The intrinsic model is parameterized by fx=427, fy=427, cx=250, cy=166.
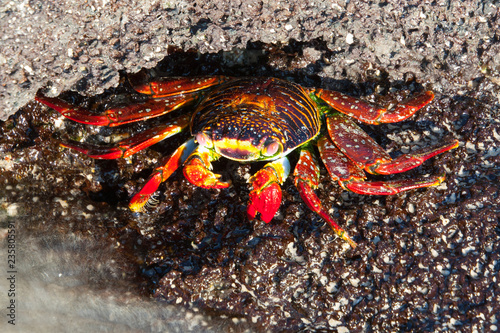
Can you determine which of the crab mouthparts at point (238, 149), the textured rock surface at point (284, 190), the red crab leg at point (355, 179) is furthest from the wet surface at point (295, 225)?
the crab mouthparts at point (238, 149)

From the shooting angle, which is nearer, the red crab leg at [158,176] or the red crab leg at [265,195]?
the red crab leg at [265,195]

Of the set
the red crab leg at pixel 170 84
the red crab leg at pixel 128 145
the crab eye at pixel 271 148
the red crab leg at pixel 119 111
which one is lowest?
the red crab leg at pixel 128 145

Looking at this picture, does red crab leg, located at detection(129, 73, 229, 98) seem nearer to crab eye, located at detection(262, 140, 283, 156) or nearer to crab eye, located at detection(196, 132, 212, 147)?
crab eye, located at detection(196, 132, 212, 147)

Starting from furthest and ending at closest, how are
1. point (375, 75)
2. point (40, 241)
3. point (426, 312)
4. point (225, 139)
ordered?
1. point (375, 75)
2. point (40, 241)
3. point (225, 139)
4. point (426, 312)

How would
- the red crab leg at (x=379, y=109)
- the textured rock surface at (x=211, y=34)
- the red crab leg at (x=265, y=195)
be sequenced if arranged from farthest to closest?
the red crab leg at (x=379, y=109) → the red crab leg at (x=265, y=195) → the textured rock surface at (x=211, y=34)

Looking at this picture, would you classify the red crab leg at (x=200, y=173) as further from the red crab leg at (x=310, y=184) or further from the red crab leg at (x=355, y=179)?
the red crab leg at (x=355, y=179)

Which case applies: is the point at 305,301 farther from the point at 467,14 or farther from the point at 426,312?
the point at 467,14

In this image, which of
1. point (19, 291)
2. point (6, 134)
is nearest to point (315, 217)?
point (19, 291)
